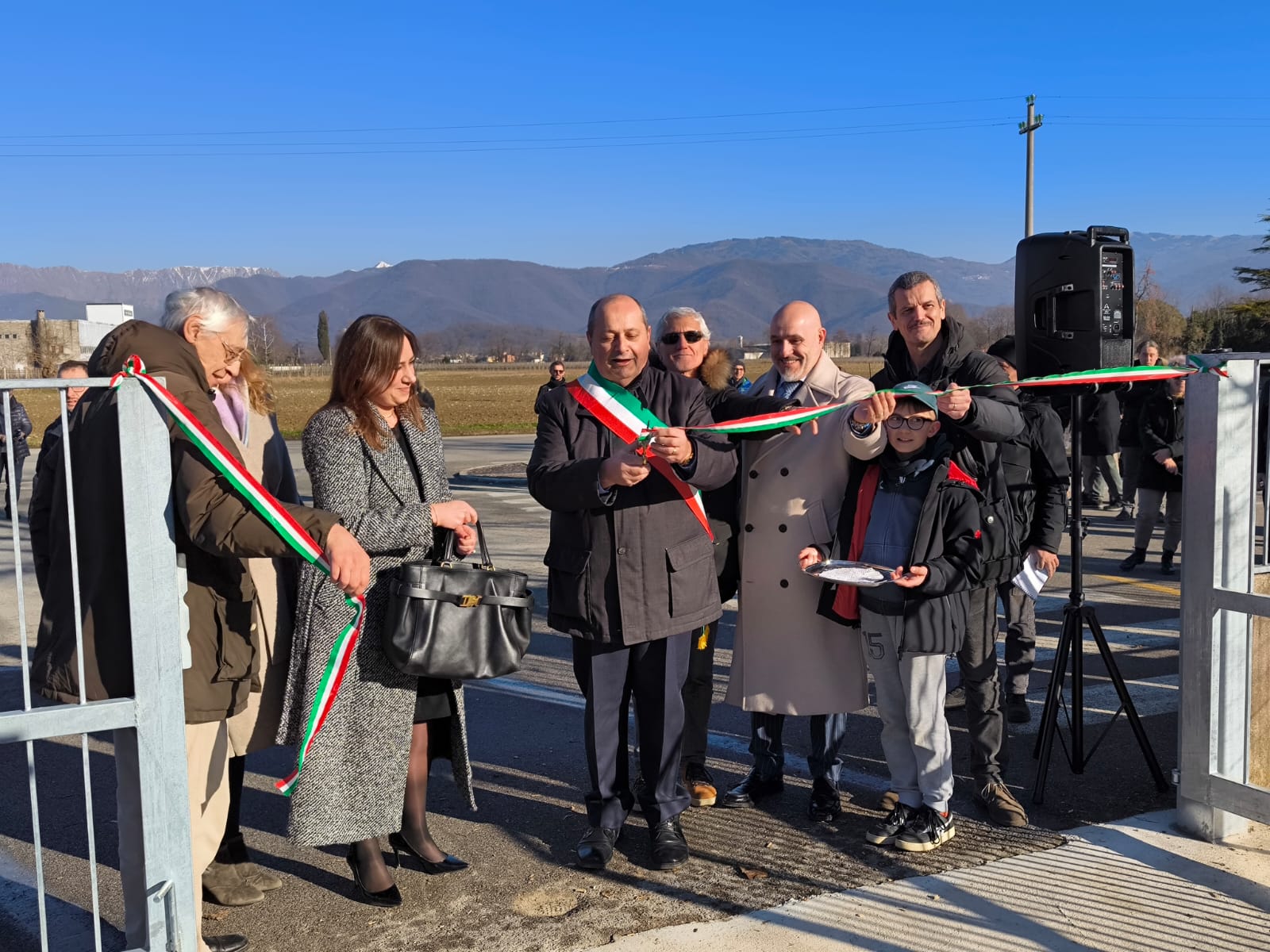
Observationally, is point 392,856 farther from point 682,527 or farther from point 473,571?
point 682,527

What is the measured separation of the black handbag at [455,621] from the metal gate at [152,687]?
852 mm

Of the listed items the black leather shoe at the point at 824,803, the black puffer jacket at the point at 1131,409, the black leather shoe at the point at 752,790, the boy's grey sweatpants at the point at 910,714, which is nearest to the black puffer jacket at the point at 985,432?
the boy's grey sweatpants at the point at 910,714

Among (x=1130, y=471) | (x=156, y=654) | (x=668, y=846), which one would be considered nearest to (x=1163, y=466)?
(x=1130, y=471)

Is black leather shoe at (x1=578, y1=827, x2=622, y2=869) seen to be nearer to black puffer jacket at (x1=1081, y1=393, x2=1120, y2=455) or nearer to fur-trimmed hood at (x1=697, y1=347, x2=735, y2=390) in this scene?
fur-trimmed hood at (x1=697, y1=347, x2=735, y2=390)

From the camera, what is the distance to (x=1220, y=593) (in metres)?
3.99

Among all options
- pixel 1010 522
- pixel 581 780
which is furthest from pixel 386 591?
pixel 1010 522

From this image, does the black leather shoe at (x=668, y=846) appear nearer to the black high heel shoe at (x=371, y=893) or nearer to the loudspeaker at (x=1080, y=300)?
the black high heel shoe at (x=371, y=893)

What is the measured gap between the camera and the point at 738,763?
5.25 meters

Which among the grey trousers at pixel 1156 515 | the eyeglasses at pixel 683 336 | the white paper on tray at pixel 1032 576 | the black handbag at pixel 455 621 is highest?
the eyeglasses at pixel 683 336

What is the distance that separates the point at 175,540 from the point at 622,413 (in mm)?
1637

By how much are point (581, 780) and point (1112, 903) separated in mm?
2283

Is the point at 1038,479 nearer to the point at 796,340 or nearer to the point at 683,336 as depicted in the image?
the point at 796,340

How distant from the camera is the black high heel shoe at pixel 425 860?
4051mm

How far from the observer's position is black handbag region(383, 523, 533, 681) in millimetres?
3635
